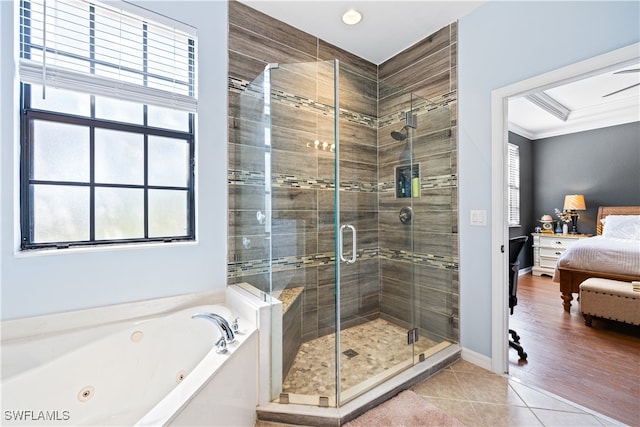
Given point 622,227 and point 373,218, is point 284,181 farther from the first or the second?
point 622,227

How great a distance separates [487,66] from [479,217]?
1.13 metres

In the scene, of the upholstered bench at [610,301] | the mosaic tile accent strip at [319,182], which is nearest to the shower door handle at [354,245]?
the mosaic tile accent strip at [319,182]

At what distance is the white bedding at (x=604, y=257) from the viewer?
3166 millimetres

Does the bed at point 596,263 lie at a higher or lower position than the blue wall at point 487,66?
lower

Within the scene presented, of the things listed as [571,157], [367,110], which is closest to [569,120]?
[571,157]

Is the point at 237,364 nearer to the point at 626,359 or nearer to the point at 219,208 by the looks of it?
the point at 219,208

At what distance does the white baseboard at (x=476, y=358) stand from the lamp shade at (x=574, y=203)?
169 inches

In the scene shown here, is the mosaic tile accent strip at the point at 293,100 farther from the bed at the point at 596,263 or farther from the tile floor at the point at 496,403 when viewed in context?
the bed at the point at 596,263

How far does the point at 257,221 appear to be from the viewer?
1973 mm

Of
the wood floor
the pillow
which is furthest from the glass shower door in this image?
the pillow

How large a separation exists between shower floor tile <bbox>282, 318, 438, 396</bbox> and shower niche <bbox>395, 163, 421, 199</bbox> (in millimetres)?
1109

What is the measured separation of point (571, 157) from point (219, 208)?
614 centimetres

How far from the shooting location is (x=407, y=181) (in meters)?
2.41

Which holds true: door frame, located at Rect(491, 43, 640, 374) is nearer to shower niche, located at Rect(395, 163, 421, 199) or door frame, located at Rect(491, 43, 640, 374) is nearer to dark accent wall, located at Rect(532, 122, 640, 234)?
shower niche, located at Rect(395, 163, 421, 199)
